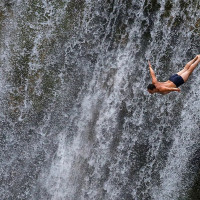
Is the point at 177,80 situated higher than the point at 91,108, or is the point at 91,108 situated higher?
the point at 177,80

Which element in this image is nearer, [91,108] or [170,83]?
[170,83]

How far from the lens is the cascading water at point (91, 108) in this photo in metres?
5.94

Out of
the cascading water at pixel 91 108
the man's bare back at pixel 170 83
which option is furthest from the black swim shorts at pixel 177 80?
the cascading water at pixel 91 108

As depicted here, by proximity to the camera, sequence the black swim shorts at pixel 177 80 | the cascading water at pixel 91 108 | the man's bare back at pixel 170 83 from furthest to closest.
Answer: the cascading water at pixel 91 108, the black swim shorts at pixel 177 80, the man's bare back at pixel 170 83

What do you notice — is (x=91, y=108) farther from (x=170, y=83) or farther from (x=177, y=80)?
(x=177, y=80)

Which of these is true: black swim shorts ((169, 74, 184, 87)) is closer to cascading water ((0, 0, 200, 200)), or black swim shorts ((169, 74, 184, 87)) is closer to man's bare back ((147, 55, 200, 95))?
man's bare back ((147, 55, 200, 95))

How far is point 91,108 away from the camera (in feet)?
19.8

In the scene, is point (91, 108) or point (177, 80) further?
point (91, 108)

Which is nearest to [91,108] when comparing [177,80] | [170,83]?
[170,83]

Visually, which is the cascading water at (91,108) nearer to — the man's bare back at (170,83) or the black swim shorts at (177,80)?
the man's bare back at (170,83)

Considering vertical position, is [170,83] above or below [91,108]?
above

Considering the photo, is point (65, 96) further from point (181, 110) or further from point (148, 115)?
point (181, 110)

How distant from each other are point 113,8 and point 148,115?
2.64 metres

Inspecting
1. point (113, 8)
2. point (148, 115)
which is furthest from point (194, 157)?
point (113, 8)
